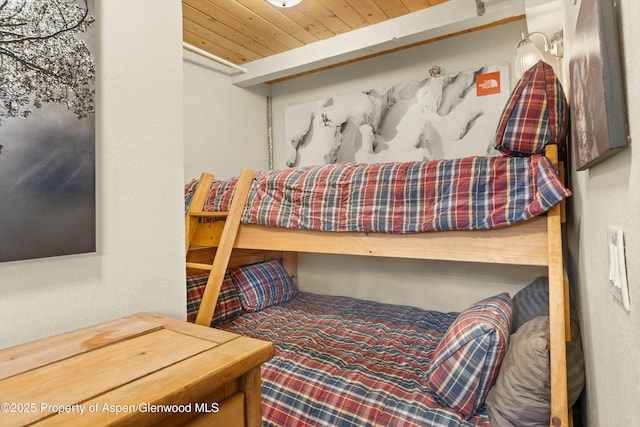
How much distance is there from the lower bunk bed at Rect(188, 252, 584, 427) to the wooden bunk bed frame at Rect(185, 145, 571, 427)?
63mm

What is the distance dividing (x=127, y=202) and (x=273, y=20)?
2047 millimetres

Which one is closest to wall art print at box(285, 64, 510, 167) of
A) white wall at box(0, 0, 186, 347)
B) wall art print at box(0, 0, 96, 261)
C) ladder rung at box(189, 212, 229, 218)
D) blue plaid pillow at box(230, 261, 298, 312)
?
blue plaid pillow at box(230, 261, 298, 312)

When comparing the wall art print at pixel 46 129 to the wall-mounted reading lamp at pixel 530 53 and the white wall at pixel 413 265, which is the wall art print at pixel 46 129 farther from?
the white wall at pixel 413 265

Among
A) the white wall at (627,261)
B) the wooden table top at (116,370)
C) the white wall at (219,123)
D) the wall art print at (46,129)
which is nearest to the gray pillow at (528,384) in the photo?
the white wall at (627,261)

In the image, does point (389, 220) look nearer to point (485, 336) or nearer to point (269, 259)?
point (485, 336)

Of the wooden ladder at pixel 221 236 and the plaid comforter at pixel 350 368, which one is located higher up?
the wooden ladder at pixel 221 236

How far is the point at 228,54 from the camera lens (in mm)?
2953

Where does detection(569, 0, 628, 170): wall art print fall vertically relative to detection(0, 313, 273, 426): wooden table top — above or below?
above

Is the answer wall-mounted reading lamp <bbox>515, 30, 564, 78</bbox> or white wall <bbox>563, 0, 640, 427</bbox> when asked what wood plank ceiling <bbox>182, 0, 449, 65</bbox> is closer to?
wall-mounted reading lamp <bbox>515, 30, 564, 78</bbox>

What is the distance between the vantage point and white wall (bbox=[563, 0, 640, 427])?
18.3 inches

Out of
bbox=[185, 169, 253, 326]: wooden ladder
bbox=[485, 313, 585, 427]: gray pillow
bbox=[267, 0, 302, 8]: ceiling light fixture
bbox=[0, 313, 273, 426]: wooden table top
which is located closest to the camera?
bbox=[0, 313, 273, 426]: wooden table top

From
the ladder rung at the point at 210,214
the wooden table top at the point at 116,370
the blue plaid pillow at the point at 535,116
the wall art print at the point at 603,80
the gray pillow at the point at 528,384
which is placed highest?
the blue plaid pillow at the point at 535,116

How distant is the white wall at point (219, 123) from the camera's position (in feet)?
9.51

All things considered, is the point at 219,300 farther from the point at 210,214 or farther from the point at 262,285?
the point at 210,214
